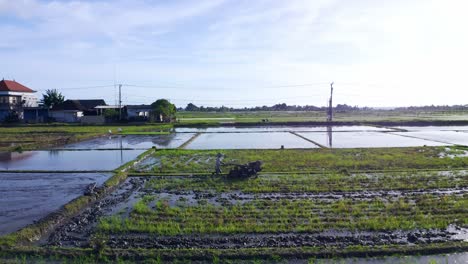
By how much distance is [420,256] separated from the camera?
5.82 meters

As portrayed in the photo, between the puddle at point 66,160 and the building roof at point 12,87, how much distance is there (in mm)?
28001

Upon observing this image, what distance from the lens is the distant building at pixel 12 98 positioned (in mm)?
41344

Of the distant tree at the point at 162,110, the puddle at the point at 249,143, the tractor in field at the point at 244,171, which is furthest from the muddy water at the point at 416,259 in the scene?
the distant tree at the point at 162,110

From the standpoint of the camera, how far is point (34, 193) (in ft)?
33.3

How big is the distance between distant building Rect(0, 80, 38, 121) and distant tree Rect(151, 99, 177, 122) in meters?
16.2

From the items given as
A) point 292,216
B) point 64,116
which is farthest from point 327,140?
point 64,116

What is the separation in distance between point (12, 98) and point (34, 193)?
39490 millimetres

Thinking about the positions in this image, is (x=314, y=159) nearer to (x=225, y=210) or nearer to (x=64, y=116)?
(x=225, y=210)

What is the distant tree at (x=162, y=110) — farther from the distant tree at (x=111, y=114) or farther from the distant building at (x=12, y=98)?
the distant building at (x=12, y=98)

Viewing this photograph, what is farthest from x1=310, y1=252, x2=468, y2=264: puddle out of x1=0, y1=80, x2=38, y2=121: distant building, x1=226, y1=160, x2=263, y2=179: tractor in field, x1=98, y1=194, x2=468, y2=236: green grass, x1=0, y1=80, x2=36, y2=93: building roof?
x1=0, y1=80, x2=36, y2=93: building roof

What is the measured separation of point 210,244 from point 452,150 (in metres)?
17.4

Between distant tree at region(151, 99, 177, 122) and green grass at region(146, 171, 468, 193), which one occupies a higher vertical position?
distant tree at region(151, 99, 177, 122)

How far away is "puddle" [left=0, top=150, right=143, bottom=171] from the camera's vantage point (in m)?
14.5

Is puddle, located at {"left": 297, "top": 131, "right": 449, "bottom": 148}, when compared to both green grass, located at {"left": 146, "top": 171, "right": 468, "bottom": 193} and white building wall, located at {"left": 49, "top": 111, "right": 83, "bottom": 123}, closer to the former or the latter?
green grass, located at {"left": 146, "top": 171, "right": 468, "bottom": 193}
